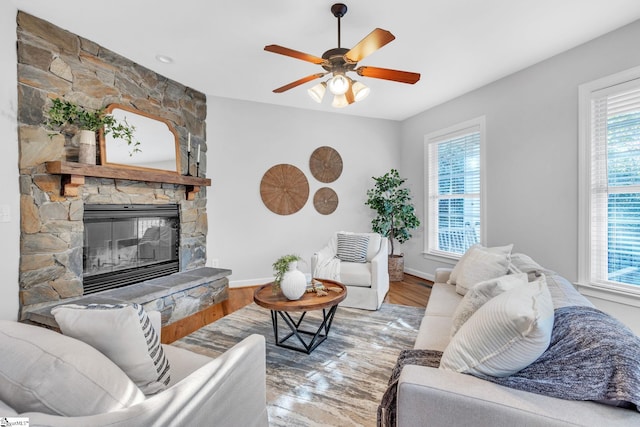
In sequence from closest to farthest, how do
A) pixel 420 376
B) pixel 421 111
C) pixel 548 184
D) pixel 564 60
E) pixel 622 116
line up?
pixel 420 376 → pixel 622 116 → pixel 564 60 → pixel 548 184 → pixel 421 111

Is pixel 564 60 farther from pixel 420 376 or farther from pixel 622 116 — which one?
pixel 420 376

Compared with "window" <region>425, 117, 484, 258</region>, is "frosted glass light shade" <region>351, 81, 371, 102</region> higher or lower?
higher

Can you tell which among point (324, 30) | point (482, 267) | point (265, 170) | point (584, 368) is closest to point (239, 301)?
point (265, 170)

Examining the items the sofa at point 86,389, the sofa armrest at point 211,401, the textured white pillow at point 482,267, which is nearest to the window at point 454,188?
the textured white pillow at point 482,267

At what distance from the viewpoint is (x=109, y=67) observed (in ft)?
9.53

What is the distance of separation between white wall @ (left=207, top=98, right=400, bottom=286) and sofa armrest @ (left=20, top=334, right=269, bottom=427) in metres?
3.03

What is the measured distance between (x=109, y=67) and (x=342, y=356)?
344 cm

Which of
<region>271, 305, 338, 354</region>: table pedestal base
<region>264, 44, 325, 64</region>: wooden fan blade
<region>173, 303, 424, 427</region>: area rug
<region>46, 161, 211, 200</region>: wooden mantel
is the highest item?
<region>264, 44, 325, 64</region>: wooden fan blade

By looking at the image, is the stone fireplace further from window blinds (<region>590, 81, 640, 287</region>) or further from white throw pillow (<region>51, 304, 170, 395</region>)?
window blinds (<region>590, 81, 640, 287</region>)

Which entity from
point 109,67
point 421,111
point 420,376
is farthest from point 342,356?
point 421,111

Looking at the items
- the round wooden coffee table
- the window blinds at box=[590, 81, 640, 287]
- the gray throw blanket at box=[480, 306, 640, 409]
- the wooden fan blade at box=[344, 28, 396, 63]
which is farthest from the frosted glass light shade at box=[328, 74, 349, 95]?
the window blinds at box=[590, 81, 640, 287]

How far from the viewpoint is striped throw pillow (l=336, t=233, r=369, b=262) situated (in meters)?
3.67

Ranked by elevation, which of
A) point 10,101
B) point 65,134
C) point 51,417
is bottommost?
point 51,417

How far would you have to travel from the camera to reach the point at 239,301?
3650 millimetres
